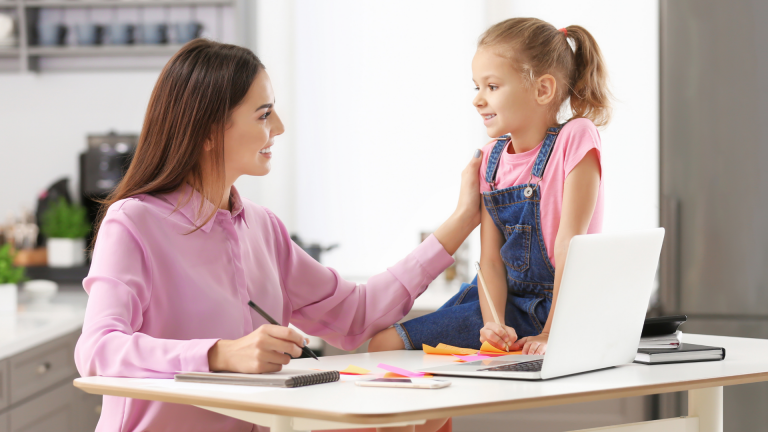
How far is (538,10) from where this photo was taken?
3094 mm

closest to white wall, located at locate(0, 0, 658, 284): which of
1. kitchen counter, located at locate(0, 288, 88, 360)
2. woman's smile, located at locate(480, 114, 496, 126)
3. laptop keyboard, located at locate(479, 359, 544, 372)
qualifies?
kitchen counter, located at locate(0, 288, 88, 360)

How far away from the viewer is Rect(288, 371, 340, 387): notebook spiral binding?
92 cm

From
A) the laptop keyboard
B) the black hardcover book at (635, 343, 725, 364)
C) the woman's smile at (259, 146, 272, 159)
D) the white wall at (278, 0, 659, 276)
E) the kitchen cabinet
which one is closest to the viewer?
the laptop keyboard

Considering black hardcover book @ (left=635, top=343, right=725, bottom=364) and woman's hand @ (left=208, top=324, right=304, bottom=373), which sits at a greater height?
woman's hand @ (left=208, top=324, right=304, bottom=373)

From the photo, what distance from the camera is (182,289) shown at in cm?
121

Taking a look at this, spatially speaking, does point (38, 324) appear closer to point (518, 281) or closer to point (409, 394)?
point (518, 281)

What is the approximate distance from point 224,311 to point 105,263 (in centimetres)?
22

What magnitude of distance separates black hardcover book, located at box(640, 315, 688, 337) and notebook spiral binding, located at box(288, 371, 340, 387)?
60cm

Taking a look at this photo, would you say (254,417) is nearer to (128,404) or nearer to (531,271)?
(128,404)

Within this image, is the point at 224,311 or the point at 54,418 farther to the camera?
the point at 54,418

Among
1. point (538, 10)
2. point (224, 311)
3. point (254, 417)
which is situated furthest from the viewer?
point (538, 10)

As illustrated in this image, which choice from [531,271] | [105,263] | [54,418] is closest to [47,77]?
[54,418]

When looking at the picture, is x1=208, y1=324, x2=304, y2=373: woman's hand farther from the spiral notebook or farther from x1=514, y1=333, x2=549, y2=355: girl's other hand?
x1=514, y1=333, x2=549, y2=355: girl's other hand

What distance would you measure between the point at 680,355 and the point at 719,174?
139 cm
